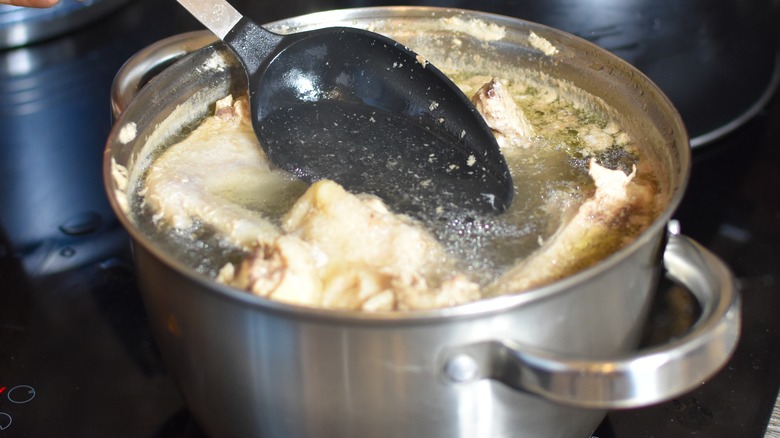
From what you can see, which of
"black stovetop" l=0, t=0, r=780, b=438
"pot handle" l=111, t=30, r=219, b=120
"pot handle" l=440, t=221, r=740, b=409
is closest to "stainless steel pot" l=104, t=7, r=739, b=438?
"pot handle" l=440, t=221, r=740, b=409

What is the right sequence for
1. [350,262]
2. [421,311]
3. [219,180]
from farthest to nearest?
[219,180]
[350,262]
[421,311]

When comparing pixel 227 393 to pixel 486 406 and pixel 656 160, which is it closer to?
pixel 486 406

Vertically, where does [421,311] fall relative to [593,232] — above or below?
above

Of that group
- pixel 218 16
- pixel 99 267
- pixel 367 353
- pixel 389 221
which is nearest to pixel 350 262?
pixel 389 221

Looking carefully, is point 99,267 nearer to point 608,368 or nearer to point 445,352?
point 445,352

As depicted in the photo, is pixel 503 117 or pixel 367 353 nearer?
pixel 367 353

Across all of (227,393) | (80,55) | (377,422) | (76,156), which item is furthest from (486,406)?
(80,55)
